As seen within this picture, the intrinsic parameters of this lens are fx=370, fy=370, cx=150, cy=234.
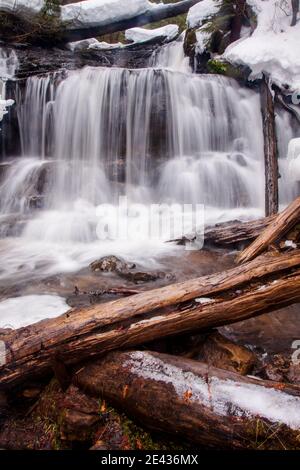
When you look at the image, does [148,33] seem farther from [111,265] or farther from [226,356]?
[226,356]

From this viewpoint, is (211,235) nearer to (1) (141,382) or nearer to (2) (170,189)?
(2) (170,189)

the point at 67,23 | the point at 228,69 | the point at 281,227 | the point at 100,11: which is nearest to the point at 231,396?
the point at 281,227

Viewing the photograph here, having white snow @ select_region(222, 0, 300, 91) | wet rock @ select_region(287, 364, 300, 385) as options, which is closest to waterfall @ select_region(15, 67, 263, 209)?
white snow @ select_region(222, 0, 300, 91)

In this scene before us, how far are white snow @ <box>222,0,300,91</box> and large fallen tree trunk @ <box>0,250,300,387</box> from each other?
27.5 ft

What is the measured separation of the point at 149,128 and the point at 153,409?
899 centimetres

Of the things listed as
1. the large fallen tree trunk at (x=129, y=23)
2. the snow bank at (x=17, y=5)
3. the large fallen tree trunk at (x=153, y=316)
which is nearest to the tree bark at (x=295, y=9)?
the large fallen tree trunk at (x=129, y=23)

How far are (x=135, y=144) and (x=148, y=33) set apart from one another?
30.0ft

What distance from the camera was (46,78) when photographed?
10.7 metres

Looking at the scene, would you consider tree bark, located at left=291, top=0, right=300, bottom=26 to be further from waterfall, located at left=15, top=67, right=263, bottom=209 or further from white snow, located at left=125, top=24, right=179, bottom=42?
white snow, located at left=125, top=24, right=179, bottom=42

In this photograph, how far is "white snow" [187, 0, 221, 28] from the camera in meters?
12.5

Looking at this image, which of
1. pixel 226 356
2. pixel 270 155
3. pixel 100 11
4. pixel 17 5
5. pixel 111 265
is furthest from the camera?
pixel 100 11

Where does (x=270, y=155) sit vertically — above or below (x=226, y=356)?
above

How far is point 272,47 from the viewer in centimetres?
1030

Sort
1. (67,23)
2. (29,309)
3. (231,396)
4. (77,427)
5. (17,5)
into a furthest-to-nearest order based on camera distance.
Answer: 1. (67,23)
2. (17,5)
3. (29,309)
4. (77,427)
5. (231,396)
